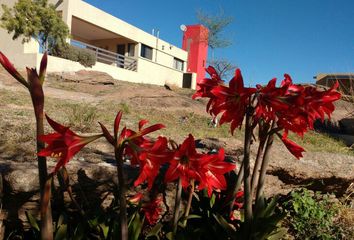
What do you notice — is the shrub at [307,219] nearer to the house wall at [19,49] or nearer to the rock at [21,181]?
the rock at [21,181]

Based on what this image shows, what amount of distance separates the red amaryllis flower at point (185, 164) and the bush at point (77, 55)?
19984mm

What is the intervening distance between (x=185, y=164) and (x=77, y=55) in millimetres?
20560

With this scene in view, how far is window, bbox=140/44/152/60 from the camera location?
29109 millimetres

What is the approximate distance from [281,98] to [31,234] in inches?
67.9

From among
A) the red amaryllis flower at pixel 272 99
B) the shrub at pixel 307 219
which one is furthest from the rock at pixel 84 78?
the red amaryllis flower at pixel 272 99

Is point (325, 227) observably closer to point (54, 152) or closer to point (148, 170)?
point (148, 170)

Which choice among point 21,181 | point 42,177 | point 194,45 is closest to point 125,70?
point 194,45

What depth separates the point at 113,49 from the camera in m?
29.6

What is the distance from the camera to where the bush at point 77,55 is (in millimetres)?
19891

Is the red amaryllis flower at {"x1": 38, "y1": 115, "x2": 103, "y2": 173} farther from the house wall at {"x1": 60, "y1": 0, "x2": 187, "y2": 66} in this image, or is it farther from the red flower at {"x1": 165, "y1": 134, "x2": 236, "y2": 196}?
the house wall at {"x1": 60, "y1": 0, "x2": 187, "y2": 66}

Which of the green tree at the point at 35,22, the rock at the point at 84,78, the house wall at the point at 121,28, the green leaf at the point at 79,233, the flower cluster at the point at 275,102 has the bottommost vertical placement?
the green leaf at the point at 79,233

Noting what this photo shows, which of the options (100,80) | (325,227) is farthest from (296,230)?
(100,80)

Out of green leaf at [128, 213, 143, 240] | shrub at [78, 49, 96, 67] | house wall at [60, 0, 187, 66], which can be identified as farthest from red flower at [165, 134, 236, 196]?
house wall at [60, 0, 187, 66]

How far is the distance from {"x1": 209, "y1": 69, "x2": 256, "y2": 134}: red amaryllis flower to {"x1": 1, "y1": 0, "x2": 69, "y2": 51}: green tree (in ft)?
62.7
